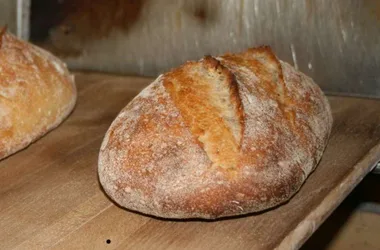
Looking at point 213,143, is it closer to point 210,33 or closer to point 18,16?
point 210,33

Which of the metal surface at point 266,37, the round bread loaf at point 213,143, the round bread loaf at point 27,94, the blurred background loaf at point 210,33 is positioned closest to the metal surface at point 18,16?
the blurred background loaf at point 210,33

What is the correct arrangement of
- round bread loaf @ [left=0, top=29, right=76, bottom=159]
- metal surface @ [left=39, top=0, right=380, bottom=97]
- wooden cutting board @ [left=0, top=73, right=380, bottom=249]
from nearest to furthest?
wooden cutting board @ [left=0, top=73, right=380, bottom=249]
round bread loaf @ [left=0, top=29, right=76, bottom=159]
metal surface @ [left=39, top=0, right=380, bottom=97]

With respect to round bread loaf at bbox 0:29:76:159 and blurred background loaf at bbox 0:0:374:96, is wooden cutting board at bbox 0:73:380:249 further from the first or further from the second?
blurred background loaf at bbox 0:0:374:96

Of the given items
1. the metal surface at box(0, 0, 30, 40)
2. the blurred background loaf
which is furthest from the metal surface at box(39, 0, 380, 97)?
the metal surface at box(0, 0, 30, 40)

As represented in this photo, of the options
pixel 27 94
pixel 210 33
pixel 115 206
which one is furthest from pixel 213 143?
pixel 210 33

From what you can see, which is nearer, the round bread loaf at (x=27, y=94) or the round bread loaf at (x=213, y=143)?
the round bread loaf at (x=213, y=143)

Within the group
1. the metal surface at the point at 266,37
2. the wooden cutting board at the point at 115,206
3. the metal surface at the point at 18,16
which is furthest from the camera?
the metal surface at the point at 18,16

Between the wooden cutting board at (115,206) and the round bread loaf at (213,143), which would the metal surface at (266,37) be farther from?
the round bread loaf at (213,143)
